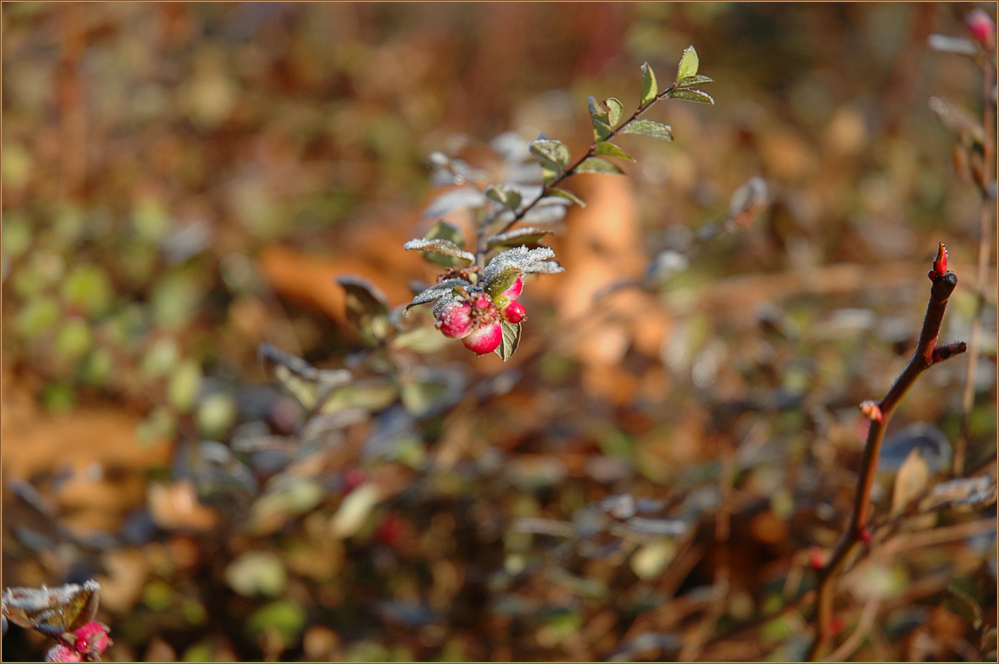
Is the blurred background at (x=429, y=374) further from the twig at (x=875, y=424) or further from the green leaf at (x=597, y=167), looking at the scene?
the green leaf at (x=597, y=167)

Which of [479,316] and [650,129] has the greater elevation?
[650,129]

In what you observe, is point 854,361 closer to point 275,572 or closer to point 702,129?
point 702,129

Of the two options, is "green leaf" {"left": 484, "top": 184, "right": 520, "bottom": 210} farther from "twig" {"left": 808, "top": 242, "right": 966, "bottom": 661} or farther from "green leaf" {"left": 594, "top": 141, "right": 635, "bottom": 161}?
"twig" {"left": 808, "top": 242, "right": 966, "bottom": 661}

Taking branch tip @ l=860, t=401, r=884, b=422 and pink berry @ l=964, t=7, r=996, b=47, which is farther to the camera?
pink berry @ l=964, t=7, r=996, b=47

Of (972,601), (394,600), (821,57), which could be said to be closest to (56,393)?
(394,600)

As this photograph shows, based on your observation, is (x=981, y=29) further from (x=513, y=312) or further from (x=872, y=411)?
(x=513, y=312)

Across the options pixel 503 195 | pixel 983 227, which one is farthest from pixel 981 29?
pixel 503 195

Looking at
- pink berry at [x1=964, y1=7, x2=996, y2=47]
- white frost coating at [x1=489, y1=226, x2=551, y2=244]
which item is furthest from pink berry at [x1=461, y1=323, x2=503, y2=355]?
pink berry at [x1=964, y1=7, x2=996, y2=47]
